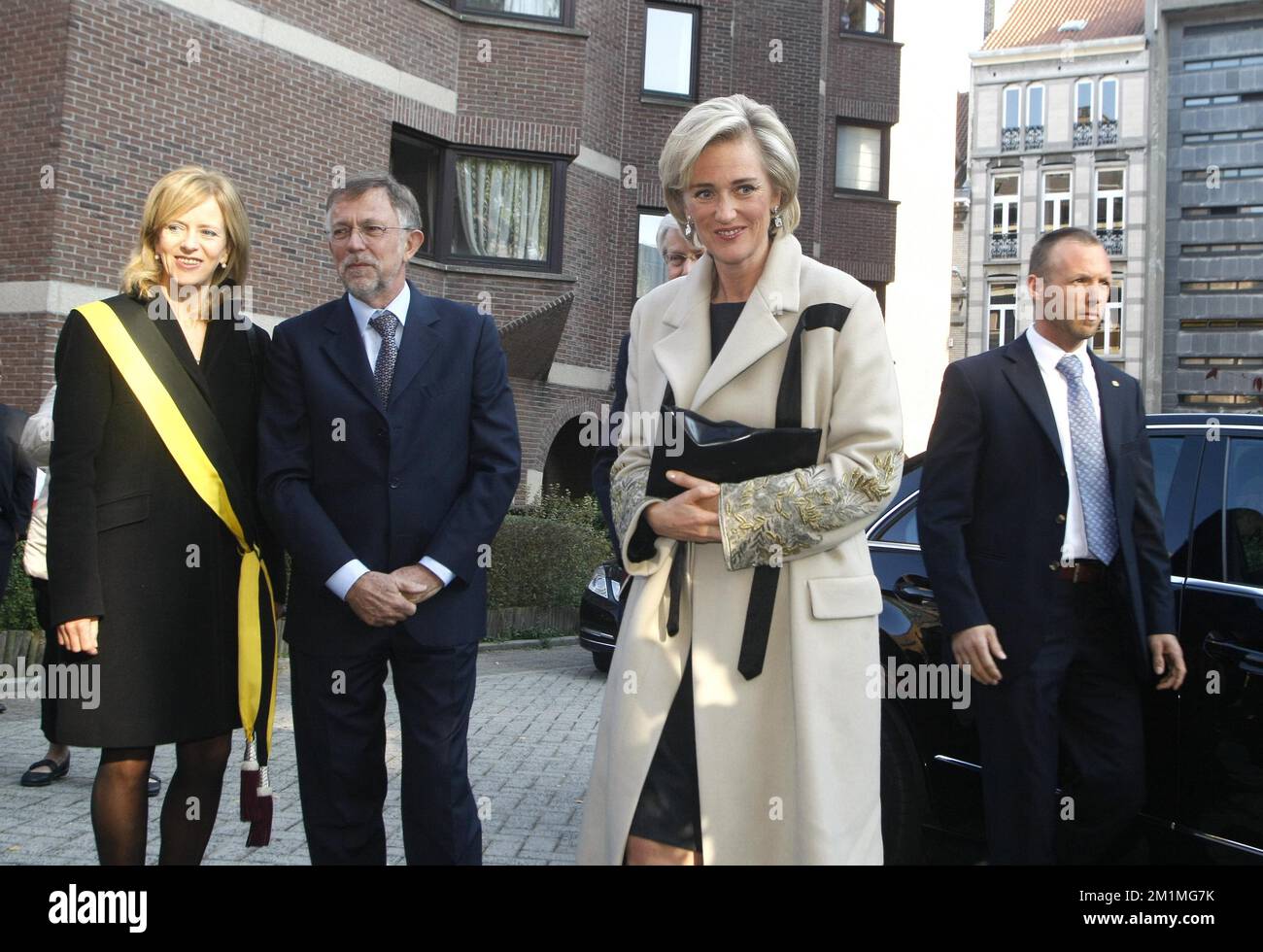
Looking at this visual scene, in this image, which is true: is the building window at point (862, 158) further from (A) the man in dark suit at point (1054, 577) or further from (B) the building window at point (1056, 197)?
(B) the building window at point (1056, 197)

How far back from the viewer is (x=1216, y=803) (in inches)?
138

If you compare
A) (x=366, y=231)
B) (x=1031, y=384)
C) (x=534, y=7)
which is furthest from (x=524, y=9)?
(x=1031, y=384)

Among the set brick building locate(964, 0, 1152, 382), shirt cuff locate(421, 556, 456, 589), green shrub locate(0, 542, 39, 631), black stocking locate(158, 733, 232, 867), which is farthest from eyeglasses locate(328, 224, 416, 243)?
brick building locate(964, 0, 1152, 382)

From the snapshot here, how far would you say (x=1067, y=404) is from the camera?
371 cm

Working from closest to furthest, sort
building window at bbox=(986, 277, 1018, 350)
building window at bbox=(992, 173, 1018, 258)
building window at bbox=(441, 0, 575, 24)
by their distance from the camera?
building window at bbox=(441, 0, 575, 24) < building window at bbox=(986, 277, 1018, 350) < building window at bbox=(992, 173, 1018, 258)

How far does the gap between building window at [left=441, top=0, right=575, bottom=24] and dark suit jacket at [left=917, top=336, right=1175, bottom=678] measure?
14.2 meters

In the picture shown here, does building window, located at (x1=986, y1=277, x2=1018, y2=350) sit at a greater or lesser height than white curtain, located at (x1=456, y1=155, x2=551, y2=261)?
greater

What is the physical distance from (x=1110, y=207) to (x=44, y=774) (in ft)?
170

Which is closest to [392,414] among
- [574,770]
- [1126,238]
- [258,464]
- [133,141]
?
[258,464]

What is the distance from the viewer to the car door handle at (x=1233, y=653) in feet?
11.5

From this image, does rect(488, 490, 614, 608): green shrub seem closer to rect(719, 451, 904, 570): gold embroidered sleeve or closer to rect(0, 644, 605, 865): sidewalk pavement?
rect(0, 644, 605, 865): sidewalk pavement

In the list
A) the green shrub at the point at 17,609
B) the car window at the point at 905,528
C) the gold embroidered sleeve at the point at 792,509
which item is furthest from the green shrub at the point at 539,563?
the gold embroidered sleeve at the point at 792,509

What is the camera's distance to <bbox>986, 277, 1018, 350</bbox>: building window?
168 ft
